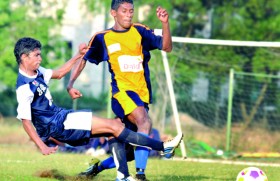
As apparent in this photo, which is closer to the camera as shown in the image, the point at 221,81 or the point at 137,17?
the point at 221,81

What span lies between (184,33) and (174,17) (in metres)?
0.67

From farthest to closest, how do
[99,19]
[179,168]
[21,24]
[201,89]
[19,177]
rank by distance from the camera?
[99,19] < [21,24] < [201,89] < [179,168] < [19,177]

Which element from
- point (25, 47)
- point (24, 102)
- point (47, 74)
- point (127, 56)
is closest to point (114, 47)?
point (127, 56)

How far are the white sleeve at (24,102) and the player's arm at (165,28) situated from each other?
1.69m

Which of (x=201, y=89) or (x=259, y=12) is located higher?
(x=259, y=12)

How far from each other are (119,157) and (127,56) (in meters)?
1.40

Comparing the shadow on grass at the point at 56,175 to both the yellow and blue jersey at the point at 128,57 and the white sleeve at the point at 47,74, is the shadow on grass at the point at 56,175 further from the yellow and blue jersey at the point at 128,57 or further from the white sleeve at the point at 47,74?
the white sleeve at the point at 47,74

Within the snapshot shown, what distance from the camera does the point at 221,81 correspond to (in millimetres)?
21812

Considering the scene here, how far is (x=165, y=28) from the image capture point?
8.93m

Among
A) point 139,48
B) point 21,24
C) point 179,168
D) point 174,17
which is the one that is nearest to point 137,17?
point 174,17

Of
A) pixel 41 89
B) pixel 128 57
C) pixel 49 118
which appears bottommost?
pixel 49 118

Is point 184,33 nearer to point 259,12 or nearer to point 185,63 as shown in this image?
point 259,12

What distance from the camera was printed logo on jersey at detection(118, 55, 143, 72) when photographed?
30.3 ft

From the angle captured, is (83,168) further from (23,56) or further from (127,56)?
(23,56)
